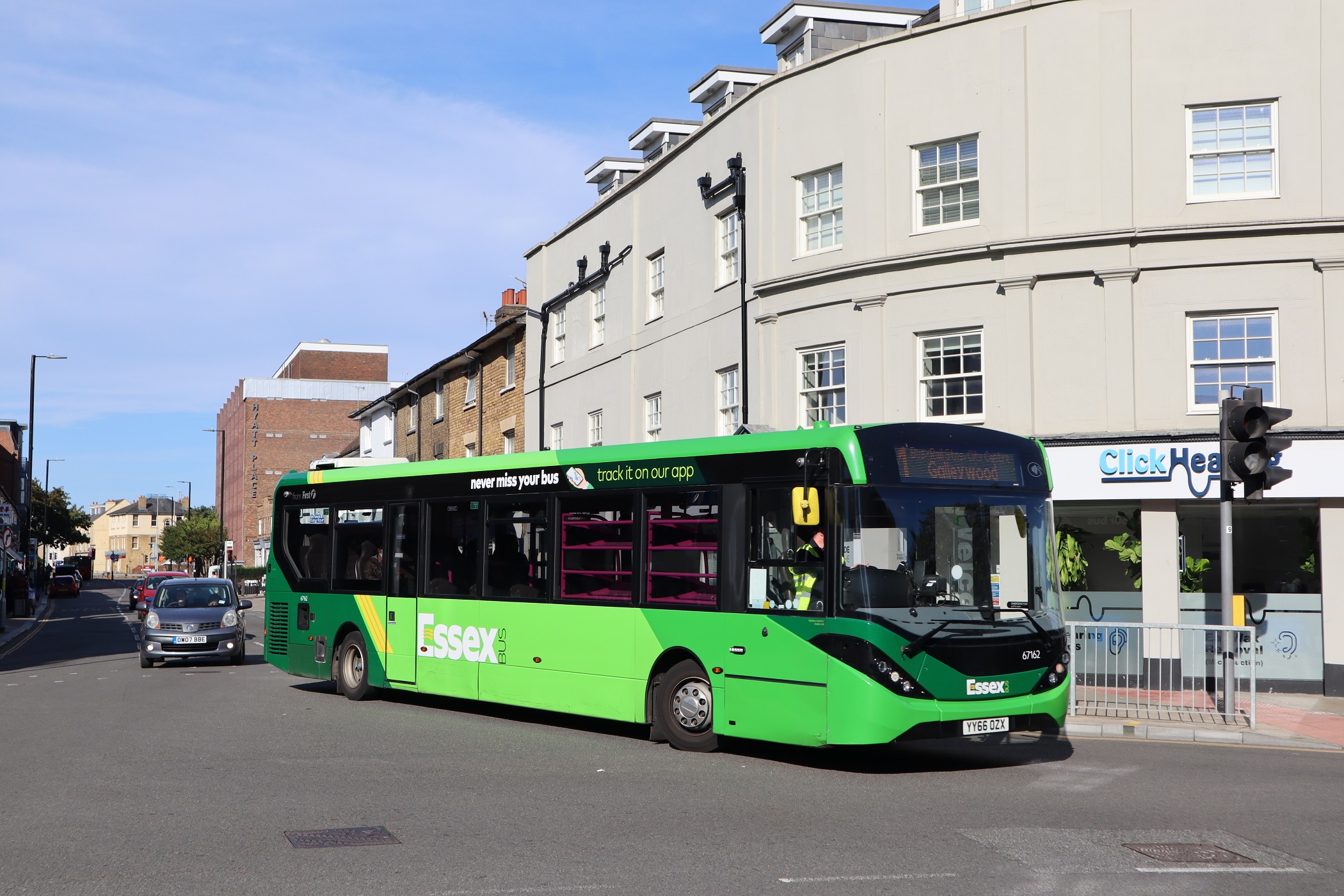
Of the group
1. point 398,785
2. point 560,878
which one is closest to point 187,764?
point 398,785

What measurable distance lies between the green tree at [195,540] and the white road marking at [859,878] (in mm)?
93015

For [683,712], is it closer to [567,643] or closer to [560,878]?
[567,643]

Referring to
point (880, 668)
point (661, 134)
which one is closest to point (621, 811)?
point (880, 668)

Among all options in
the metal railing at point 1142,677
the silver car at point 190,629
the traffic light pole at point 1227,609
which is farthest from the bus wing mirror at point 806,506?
the silver car at point 190,629

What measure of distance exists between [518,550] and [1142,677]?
6.84 metres

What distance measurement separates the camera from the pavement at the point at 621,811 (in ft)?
21.7

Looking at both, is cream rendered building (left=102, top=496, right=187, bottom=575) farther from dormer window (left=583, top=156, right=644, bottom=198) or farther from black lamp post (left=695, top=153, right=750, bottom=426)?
black lamp post (left=695, top=153, right=750, bottom=426)

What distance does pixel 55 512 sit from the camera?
10106 cm

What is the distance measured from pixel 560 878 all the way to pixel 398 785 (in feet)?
10.5

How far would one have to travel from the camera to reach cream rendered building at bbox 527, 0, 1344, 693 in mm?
17375

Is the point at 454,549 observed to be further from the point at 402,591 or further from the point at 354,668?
the point at 354,668

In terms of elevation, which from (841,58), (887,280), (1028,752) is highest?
(841,58)

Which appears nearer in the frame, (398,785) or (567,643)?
(398,785)

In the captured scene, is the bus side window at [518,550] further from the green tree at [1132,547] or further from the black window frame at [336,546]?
the green tree at [1132,547]
